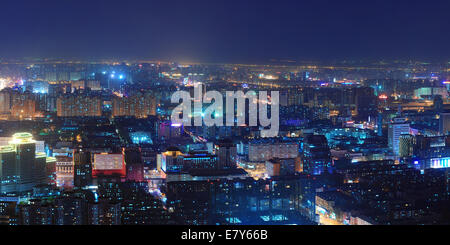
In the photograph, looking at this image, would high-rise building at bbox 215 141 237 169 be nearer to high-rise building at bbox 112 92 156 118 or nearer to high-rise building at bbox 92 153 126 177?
high-rise building at bbox 92 153 126 177

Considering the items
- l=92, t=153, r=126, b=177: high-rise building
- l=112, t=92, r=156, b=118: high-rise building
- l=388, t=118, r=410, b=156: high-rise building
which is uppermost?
l=112, t=92, r=156, b=118: high-rise building

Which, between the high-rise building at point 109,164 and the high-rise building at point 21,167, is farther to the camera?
the high-rise building at point 109,164

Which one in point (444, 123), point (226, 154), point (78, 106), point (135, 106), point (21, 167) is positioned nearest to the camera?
point (21, 167)

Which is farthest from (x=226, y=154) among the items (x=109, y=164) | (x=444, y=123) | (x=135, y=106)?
(x=135, y=106)

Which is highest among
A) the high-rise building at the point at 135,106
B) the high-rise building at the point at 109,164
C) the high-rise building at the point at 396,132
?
the high-rise building at the point at 135,106

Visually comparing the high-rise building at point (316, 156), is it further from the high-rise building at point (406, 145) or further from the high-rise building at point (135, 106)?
the high-rise building at point (135, 106)

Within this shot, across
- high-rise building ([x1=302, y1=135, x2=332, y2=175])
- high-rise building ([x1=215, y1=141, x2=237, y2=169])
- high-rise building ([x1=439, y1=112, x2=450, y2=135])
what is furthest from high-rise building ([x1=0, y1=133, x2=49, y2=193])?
high-rise building ([x1=439, y1=112, x2=450, y2=135])

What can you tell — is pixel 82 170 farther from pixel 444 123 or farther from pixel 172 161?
pixel 444 123

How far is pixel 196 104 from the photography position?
36.1 ft

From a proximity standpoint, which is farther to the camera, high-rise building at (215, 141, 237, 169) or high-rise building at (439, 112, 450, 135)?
high-rise building at (439, 112, 450, 135)

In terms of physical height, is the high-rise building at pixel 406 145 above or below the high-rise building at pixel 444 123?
below

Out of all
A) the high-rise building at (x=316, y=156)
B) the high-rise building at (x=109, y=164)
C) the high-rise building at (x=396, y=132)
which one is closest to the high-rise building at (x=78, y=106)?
the high-rise building at (x=109, y=164)
